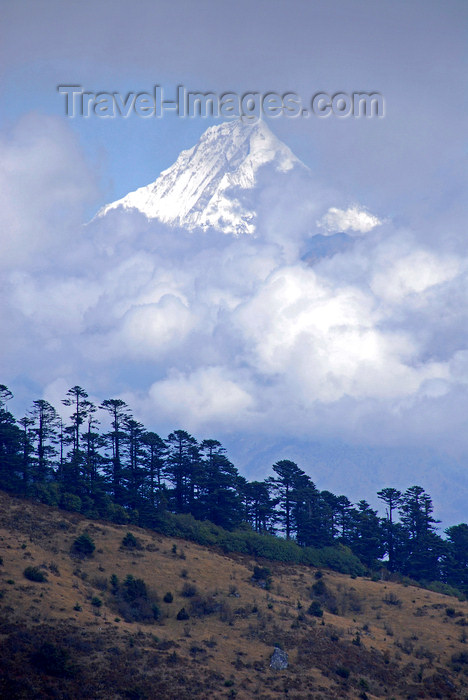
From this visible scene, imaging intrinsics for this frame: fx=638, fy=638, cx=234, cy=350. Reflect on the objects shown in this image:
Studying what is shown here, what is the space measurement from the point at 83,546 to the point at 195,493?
100 feet

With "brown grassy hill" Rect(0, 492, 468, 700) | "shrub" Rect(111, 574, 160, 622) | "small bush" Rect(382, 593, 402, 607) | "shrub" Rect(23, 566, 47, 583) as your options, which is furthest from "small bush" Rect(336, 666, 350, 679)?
"shrub" Rect(23, 566, 47, 583)

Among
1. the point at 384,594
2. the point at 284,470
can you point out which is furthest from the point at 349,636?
the point at 284,470

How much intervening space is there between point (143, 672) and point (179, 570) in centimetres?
2320

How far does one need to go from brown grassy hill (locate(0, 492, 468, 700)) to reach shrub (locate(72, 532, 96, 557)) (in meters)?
1.02

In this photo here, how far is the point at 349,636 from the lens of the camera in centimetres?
5956

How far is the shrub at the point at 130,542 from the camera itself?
2859 inches

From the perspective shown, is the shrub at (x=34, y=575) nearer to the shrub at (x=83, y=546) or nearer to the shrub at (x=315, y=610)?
the shrub at (x=83, y=546)

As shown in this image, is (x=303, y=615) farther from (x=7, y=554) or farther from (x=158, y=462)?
(x=158, y=462)

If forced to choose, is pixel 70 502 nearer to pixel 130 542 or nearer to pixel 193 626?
A: pixel 130 542

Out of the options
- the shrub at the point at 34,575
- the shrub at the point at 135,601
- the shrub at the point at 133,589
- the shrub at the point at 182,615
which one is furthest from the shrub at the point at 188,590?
the shrub at the point at 34,575

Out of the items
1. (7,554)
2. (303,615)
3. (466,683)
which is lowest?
(466,683)

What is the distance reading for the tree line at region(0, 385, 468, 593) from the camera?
8431 cm

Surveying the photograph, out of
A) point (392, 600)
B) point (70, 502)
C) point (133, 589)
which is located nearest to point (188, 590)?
point (133, 589)

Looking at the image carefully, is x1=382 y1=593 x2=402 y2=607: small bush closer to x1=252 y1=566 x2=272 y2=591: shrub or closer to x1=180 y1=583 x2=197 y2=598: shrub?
x1=252 y1=566 x2=272 y2=591: shrub
